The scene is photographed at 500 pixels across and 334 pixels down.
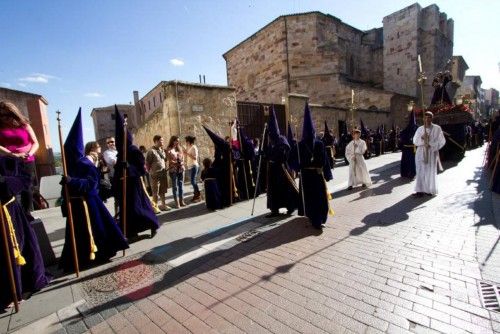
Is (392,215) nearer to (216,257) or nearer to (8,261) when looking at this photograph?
(216,257)

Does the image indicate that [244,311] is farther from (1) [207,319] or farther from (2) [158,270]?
(2) [158,270]

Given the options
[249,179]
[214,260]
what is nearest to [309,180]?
[214,260]

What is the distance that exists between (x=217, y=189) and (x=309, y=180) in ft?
8.59

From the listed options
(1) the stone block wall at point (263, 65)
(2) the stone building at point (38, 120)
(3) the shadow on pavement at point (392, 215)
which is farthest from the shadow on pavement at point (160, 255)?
(1) the stone block wall at point (263, 65)

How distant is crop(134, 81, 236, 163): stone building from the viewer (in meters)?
10.2

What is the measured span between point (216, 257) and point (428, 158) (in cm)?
583

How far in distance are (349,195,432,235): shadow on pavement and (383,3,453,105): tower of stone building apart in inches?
1057

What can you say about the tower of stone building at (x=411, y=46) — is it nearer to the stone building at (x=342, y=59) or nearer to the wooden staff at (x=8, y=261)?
the stone building at (x=342, y=59)

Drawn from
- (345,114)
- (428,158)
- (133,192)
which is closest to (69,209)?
(133,192)

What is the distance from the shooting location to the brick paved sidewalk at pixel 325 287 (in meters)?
2.64

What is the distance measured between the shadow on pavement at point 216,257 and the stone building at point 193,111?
20.7 ft

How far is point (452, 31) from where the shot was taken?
33.4 m

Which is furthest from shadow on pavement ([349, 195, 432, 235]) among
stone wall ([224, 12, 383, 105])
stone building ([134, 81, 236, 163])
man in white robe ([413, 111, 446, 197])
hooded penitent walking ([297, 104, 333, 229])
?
stone wall ([224, 12, 383, 105])

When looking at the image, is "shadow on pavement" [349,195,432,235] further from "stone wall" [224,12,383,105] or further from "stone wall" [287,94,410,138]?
"stone wall" [224,12,383,105]
